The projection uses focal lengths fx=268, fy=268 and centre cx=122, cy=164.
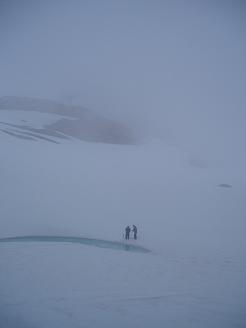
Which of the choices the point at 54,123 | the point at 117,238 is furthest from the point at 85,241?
the point at 54,123

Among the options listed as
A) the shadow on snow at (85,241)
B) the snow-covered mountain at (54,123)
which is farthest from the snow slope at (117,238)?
the snow-covered mountain at (54,123)

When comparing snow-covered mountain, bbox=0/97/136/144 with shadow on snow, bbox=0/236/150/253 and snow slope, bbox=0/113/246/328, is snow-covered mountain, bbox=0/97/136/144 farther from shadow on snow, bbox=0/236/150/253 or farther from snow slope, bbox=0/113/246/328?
shadow on snow, bbox=0/236/150/253

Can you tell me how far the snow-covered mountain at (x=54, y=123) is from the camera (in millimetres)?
36281

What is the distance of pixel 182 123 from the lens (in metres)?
60.9

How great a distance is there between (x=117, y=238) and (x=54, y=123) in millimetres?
29127

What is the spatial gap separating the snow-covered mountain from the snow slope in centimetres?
378

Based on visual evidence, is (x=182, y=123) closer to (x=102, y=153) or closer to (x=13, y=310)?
(x=102, y=153)

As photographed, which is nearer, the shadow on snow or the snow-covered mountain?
the shadow on snow

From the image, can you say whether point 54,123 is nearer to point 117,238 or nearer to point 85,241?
point 85,241

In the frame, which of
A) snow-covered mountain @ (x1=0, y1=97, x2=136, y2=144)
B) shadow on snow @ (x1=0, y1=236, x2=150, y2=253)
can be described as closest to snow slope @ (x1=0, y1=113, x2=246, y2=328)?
shadow on snow @ (x1=0, y1=236, x2=150, y2=253)

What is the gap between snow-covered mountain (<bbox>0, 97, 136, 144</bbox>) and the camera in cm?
3628

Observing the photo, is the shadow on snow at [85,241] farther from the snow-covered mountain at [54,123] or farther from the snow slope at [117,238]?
the snow-covered mountain at [54,123]

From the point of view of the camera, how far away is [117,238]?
16.8 metres

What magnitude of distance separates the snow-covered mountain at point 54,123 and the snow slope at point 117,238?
12.4 feet
